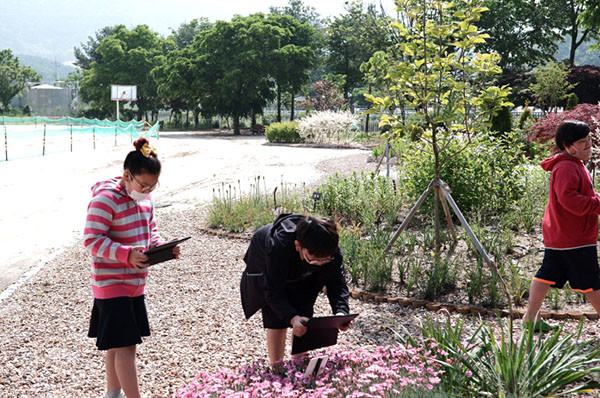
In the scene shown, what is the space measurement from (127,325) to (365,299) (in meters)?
2.33

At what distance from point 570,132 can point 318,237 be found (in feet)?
6.10

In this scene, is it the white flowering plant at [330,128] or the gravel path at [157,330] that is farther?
the white flowering plant at [330,128]

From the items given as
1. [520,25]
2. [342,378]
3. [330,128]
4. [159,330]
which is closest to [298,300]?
[342,378]

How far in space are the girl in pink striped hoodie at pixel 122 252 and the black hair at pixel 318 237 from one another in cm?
66

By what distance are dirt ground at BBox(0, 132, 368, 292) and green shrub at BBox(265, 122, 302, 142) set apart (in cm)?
274

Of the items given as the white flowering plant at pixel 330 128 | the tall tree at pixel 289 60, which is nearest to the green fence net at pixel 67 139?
the white flowering plant at pixel 330 128

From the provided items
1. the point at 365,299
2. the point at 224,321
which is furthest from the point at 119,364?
the point at 365,299

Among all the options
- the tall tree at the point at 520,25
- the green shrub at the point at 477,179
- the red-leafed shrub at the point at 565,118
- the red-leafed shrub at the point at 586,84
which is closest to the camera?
the green shrub at the point at 477,179

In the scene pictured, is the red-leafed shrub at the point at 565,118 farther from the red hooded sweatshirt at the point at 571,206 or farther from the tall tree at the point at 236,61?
the tall tree at the point at 236,61

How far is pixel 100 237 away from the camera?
2.55m

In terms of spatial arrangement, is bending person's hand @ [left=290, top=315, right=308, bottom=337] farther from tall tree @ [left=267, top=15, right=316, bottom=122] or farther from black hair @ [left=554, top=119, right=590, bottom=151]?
tall tree @ [left=267, top=15, right=316, bottom=122]

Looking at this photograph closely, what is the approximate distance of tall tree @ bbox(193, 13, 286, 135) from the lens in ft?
121

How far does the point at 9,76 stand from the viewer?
6431cm

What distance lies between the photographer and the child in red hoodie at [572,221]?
10.8 feet
